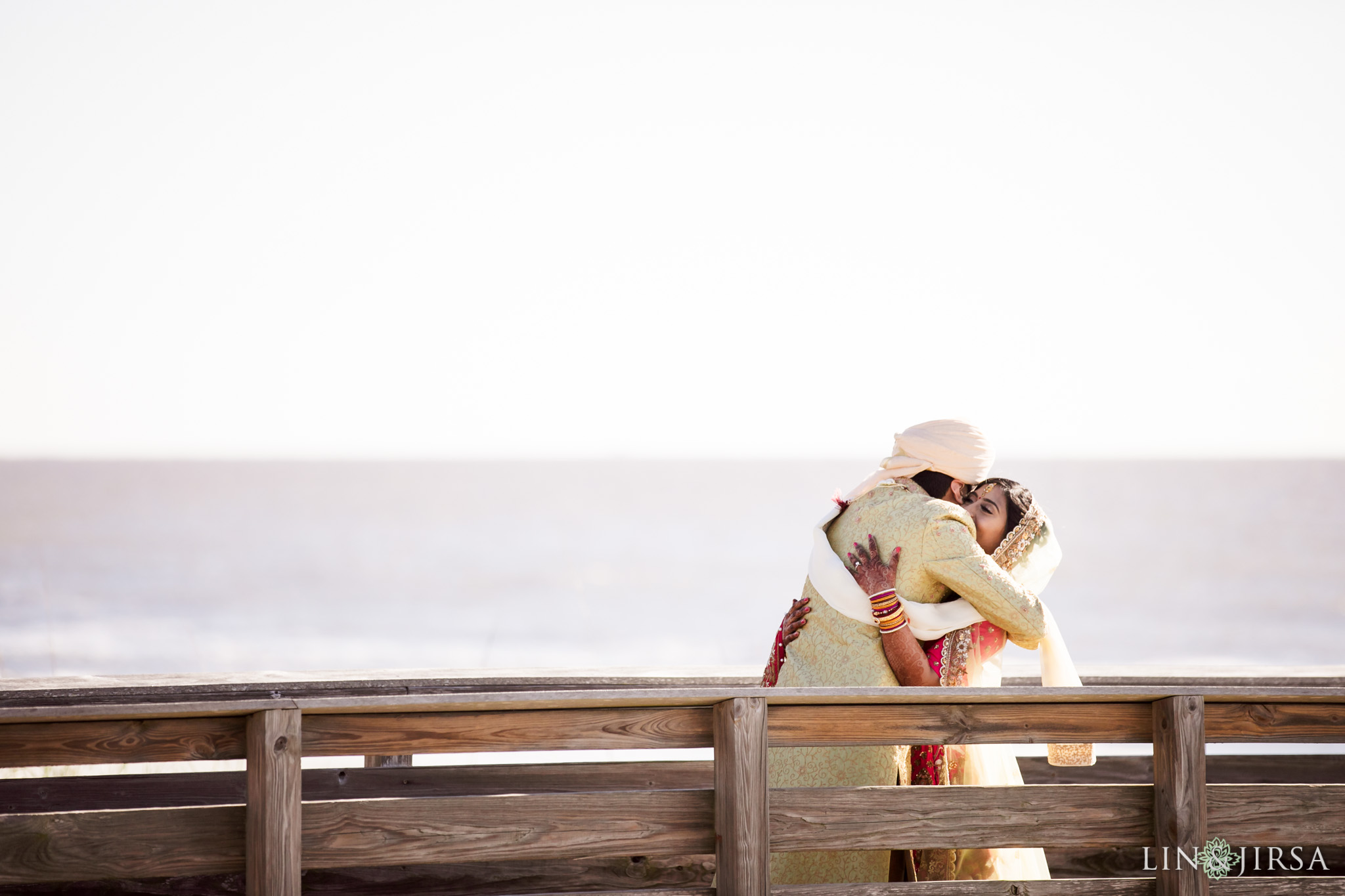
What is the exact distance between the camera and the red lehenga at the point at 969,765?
3822 millimetres

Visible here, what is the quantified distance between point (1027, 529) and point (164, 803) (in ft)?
9.59

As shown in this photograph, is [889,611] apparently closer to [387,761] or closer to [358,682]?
[358,682]

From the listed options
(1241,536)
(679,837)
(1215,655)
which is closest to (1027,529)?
(679,837)

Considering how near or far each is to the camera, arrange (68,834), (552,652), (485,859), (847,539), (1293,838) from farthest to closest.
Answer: (552,652) → (847,539) → (1293,838) → (485,859) → (68,834)

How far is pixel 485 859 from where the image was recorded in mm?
3447

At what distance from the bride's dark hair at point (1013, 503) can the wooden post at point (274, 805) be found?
219 cm

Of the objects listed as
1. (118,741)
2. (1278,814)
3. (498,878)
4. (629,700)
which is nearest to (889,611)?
(629,700)

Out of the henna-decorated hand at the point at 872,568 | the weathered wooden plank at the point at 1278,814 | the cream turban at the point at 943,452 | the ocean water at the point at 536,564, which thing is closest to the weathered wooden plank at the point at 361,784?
the henna-decorated hand at the point at 872,568

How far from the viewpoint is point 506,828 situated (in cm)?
346

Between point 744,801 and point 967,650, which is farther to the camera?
point 967,650

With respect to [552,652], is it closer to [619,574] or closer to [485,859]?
[619,574]

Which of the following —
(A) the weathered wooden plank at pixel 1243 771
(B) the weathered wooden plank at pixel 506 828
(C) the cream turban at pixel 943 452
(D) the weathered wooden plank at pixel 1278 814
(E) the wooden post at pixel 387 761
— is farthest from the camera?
(A) the weathered wooden plank at pixel 1243 771

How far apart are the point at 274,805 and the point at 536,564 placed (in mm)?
34321

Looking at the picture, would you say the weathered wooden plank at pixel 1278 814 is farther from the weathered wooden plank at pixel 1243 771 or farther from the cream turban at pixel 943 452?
the weathered wooden plank at pixel 1243 771
